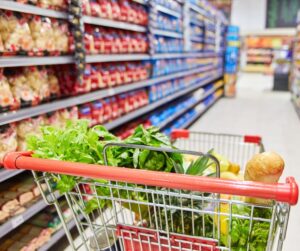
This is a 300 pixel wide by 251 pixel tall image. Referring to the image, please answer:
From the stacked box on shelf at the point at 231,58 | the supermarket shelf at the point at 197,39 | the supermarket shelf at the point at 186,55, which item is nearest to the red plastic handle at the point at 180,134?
the supermarket shelf at the point at 186,55

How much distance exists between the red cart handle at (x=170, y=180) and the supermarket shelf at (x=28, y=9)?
983 millimetres

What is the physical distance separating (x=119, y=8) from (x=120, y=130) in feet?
4.08

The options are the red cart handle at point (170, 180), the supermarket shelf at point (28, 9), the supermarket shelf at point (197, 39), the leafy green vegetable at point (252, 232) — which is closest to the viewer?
the red cart handle at point (170, 180)

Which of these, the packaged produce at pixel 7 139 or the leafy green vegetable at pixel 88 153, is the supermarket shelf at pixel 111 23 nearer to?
the packaged produce at pixel 7 139

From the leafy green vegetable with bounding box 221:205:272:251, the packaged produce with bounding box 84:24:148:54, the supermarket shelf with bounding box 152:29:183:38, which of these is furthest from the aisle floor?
the packaged produce with bounding box 84:24:148:54

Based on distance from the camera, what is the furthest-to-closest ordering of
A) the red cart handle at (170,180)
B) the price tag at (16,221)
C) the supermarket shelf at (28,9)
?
the price tag at (16,221) → the supermarket shelf at (28,9) → the red cart handle at (170,180)

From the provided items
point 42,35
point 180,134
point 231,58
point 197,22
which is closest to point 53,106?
point 42,35

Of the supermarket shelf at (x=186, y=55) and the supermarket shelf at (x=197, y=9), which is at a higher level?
the supermarket shelf at (x=197, y=9)

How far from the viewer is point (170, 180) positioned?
34.6 inches

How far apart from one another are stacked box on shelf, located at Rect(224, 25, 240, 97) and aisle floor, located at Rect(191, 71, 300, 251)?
412 millimetres

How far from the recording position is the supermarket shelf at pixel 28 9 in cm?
168

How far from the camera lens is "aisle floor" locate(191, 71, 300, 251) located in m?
3.60

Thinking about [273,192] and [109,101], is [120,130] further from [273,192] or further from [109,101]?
[273,192]

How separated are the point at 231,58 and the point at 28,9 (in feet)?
27.0
